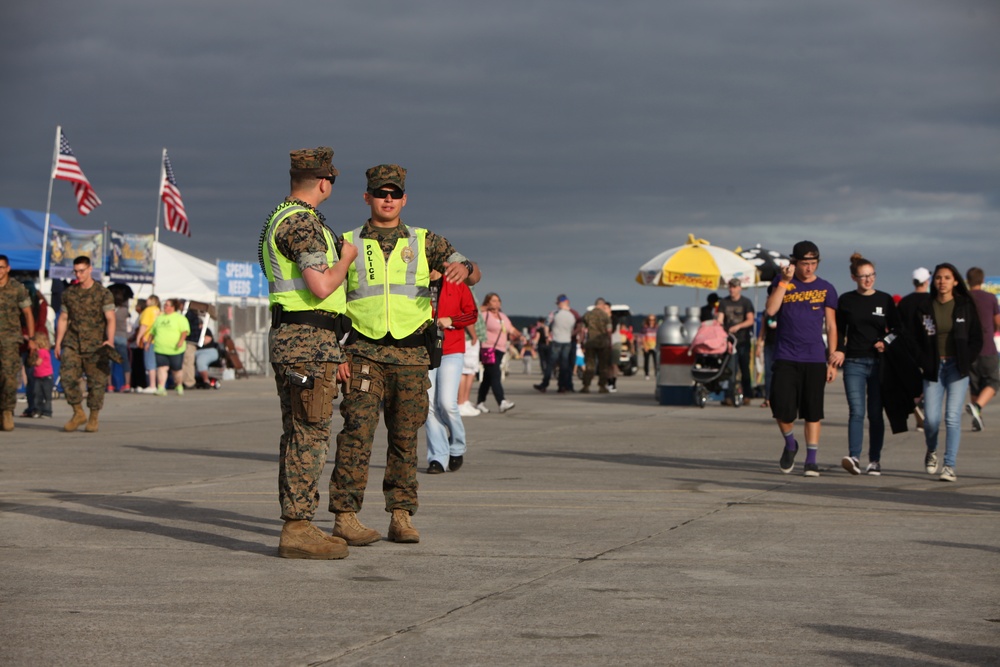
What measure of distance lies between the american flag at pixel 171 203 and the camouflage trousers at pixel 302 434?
1276 inches

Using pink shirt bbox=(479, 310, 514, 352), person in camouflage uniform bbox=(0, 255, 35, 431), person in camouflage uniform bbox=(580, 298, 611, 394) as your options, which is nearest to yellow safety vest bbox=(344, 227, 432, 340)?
person in camouflage uniform bbox=(0, 255, 35, 431)

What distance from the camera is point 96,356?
16453 mm

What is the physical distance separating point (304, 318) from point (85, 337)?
1017 centimetres

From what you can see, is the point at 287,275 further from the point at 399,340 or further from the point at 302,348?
the point at 399,340

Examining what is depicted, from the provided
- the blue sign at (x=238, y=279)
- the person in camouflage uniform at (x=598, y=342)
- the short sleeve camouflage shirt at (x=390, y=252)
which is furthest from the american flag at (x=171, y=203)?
the short sleeve camouflage shirt at (x=390, y=252)

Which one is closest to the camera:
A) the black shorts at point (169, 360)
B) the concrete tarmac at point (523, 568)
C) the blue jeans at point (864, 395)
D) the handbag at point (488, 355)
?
the concrete tarmac at point (523, 568)

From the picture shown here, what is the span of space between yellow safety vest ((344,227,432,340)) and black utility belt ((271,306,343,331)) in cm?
51

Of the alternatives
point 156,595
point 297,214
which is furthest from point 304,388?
point 156,595

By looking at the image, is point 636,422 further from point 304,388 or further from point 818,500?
point 304,388

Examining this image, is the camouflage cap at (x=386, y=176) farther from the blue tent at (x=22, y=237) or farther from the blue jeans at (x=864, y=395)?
the blue tent at (x=22, y=237)

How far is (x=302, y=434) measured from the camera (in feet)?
23.2

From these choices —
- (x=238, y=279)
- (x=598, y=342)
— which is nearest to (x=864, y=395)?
(x=598, y=342)

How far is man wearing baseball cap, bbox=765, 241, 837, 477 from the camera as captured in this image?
39.3ft

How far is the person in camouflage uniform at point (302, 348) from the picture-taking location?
22.8 ft
